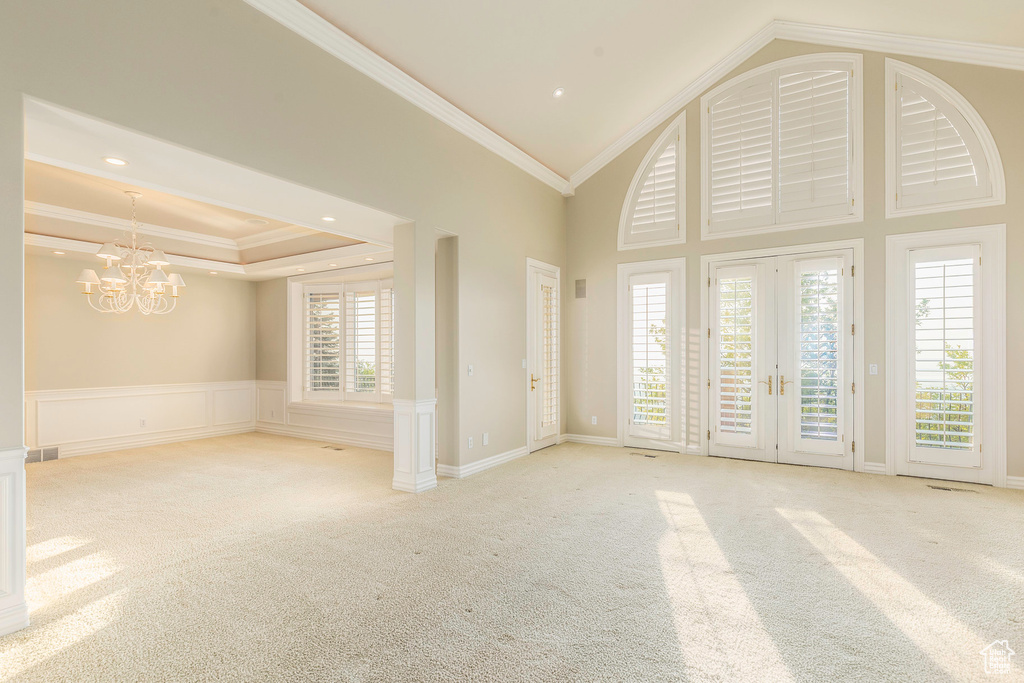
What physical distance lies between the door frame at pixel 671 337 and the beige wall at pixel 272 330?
5206 mm

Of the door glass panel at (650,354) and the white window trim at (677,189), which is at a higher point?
the white window trim at (677,189)

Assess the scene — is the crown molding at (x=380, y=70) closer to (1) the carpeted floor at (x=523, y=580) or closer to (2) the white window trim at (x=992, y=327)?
(1) the carpeted floor at (x=523, y=580)

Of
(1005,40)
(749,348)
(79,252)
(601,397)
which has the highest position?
(1005,40)

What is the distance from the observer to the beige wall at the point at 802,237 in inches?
183

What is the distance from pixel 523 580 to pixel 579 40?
4.53 m

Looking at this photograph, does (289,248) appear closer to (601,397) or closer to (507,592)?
(601,397)

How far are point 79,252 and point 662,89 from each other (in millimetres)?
7280

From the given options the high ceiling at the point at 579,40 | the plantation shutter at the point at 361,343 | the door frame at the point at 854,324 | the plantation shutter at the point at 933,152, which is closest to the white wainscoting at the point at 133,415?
the plantation shutter at the point at 361,343

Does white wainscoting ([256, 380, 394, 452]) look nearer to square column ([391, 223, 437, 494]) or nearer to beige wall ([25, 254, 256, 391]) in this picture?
beige wall ([25, 254, 256, 391])

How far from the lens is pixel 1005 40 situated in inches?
179

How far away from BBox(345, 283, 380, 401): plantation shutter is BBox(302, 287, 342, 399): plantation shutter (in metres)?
0.19

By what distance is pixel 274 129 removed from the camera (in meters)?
3.40

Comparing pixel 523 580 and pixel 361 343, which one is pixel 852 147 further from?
pixel 361 343

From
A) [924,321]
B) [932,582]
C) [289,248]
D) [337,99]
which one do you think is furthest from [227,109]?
[924,321]
